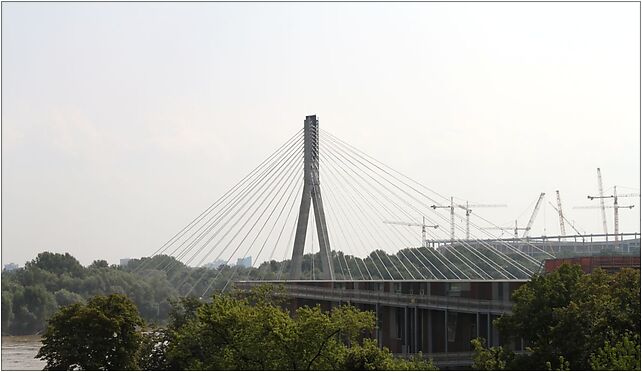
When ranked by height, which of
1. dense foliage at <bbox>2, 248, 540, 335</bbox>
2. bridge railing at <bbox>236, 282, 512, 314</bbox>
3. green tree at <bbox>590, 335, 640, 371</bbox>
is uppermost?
dense foliage at <bbox>2, 248, 540, 335</bbox>

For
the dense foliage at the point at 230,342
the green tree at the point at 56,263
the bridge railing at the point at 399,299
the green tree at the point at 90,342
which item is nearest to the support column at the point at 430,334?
the bridge railing at the point at 399,299

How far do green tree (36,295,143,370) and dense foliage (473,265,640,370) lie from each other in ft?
45.8

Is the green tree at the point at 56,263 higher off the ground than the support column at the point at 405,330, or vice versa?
the green tree at the point at 56,263

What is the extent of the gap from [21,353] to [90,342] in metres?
26.5

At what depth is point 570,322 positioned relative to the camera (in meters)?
29.6

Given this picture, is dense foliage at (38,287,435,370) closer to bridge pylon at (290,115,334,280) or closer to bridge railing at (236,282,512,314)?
bridge railing at (236,282,512,314)

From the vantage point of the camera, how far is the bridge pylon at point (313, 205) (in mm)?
51750

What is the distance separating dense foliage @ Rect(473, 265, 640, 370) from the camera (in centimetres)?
2919

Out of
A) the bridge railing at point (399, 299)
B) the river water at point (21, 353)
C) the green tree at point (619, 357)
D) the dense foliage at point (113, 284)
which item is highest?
the dense foliage at point (113, 284)

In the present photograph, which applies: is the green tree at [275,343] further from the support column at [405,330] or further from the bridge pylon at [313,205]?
the bridge pylon at [313,205]

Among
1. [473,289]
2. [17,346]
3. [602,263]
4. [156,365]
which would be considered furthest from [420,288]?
[17,346]

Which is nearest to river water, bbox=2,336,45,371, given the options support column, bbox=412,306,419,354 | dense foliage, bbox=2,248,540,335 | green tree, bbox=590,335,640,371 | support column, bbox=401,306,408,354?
dense foliage, bbox=2,248,540,335

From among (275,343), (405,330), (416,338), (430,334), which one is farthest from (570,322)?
(405,330)

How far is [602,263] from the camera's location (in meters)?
46.9
